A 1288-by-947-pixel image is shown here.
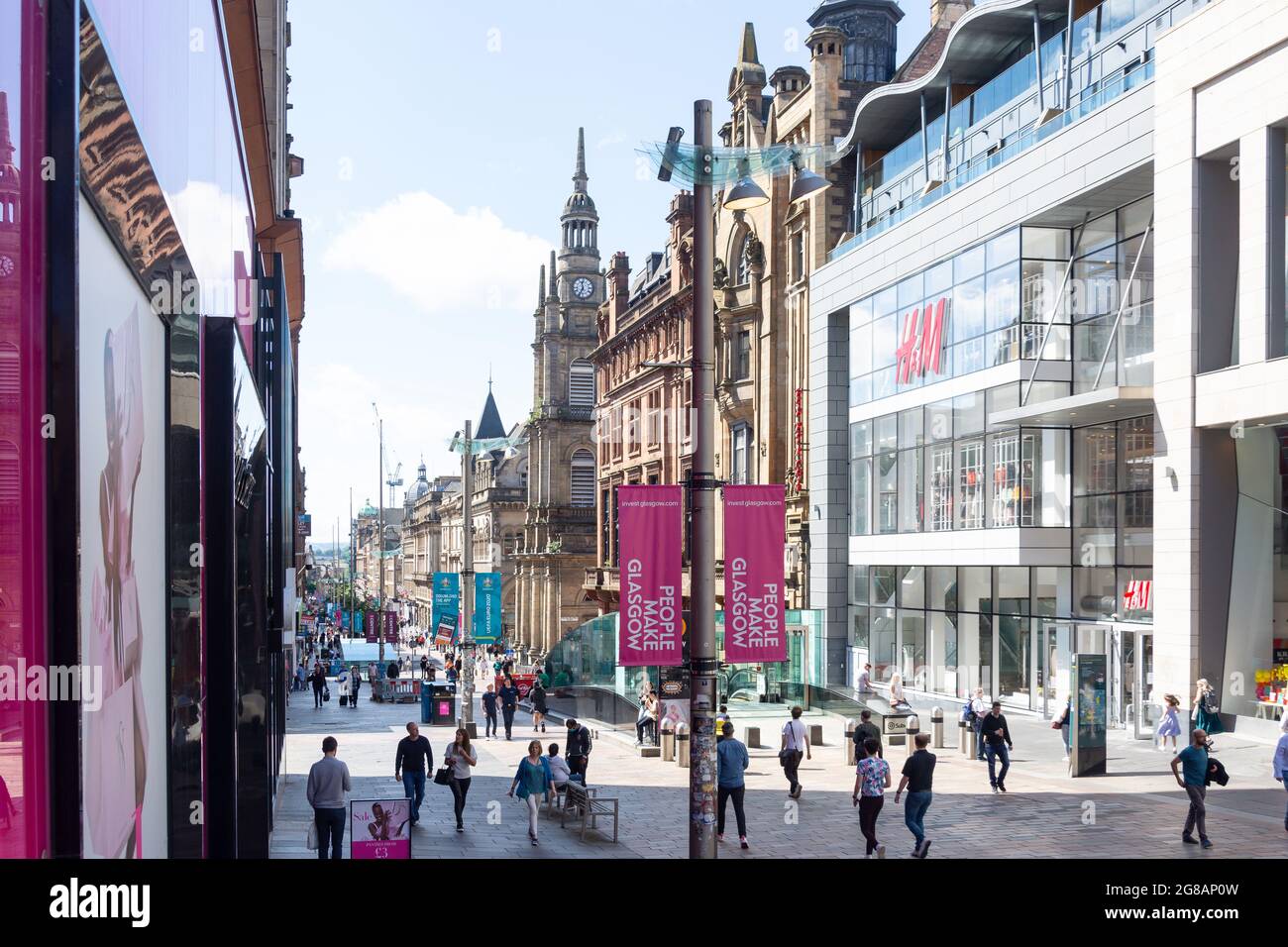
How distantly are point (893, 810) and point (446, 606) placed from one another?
947 inches

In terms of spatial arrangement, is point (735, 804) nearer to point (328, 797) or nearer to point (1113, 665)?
point (328, 797)

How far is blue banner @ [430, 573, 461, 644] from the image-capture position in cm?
4044

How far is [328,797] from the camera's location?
43.8 feet

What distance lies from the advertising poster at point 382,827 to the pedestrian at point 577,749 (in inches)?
314

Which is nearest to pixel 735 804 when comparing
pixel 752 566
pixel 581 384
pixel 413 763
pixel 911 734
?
pixel 413 763

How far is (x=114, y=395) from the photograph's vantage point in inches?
223

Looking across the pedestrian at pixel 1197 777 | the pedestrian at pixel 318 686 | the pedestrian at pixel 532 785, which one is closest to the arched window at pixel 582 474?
the pedestrian at pixel 318 686

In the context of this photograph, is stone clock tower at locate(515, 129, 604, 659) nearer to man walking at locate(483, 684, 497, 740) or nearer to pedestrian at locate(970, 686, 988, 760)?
man walking at locate(483, 684, 497, 740)

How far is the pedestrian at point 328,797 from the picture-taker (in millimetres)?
13297

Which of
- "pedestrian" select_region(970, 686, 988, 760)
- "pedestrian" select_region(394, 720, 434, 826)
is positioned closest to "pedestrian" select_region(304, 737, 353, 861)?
"pedestrian" select_region(394, 720, 434, 826)

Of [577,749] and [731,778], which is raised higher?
[731,778]

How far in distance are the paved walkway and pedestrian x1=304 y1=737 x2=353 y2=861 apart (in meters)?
2.32

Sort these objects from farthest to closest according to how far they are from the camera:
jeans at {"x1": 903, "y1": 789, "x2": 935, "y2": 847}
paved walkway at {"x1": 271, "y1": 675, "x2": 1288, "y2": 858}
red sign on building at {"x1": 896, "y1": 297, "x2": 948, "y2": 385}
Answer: red sign on building at {"x1": 896, "y1": 297, "x2": 948, "y2": 385}
paved walkway at {"x1": 271, "y1": 675, "x2": 1288, "y2": 858}
jeans at {"x1": 903, "y1": 789, "x2": 935, "y2": 847}
